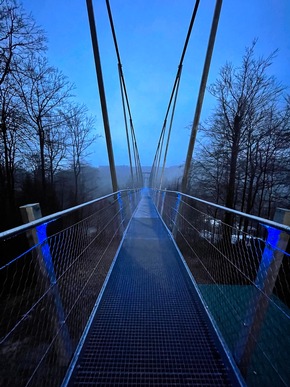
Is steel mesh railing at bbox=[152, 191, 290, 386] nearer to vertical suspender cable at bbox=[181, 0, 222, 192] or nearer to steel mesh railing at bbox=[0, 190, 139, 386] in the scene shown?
steel mesh railing at bbox=[0, 190, 139, 386]

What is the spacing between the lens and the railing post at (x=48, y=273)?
1209 mm

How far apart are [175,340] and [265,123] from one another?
1055cm

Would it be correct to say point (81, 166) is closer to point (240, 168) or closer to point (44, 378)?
point (240, 168)

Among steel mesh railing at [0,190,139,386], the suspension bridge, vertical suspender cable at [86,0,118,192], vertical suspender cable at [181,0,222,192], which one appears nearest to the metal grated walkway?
the suspension bridge

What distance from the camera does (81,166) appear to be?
18516mm

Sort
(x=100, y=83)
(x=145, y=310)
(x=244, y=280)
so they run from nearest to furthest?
(x=244, y=280), (x=145, y=310), (x=100, y=83)

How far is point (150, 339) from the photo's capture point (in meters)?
1.55

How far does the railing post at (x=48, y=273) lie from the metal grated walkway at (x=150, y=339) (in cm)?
16

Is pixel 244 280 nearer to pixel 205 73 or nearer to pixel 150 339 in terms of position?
pixel 150 339

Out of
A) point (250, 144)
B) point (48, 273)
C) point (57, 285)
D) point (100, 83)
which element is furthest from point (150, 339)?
point (250, 144)

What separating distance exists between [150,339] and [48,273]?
95cm

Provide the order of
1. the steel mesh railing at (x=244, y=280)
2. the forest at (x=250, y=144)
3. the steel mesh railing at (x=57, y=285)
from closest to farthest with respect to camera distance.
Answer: the steel mesh railing at (x=57, y=285)
the steel mesh railing at (x=244, y=280)
the forest at (x=250, y=144)

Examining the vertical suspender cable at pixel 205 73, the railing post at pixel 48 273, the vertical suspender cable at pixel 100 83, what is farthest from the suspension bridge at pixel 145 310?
the vertical suspender cable at pixel 100 83

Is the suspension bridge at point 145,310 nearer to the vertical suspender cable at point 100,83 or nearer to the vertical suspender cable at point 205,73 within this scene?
the vertical suspender cable at point 205,73
